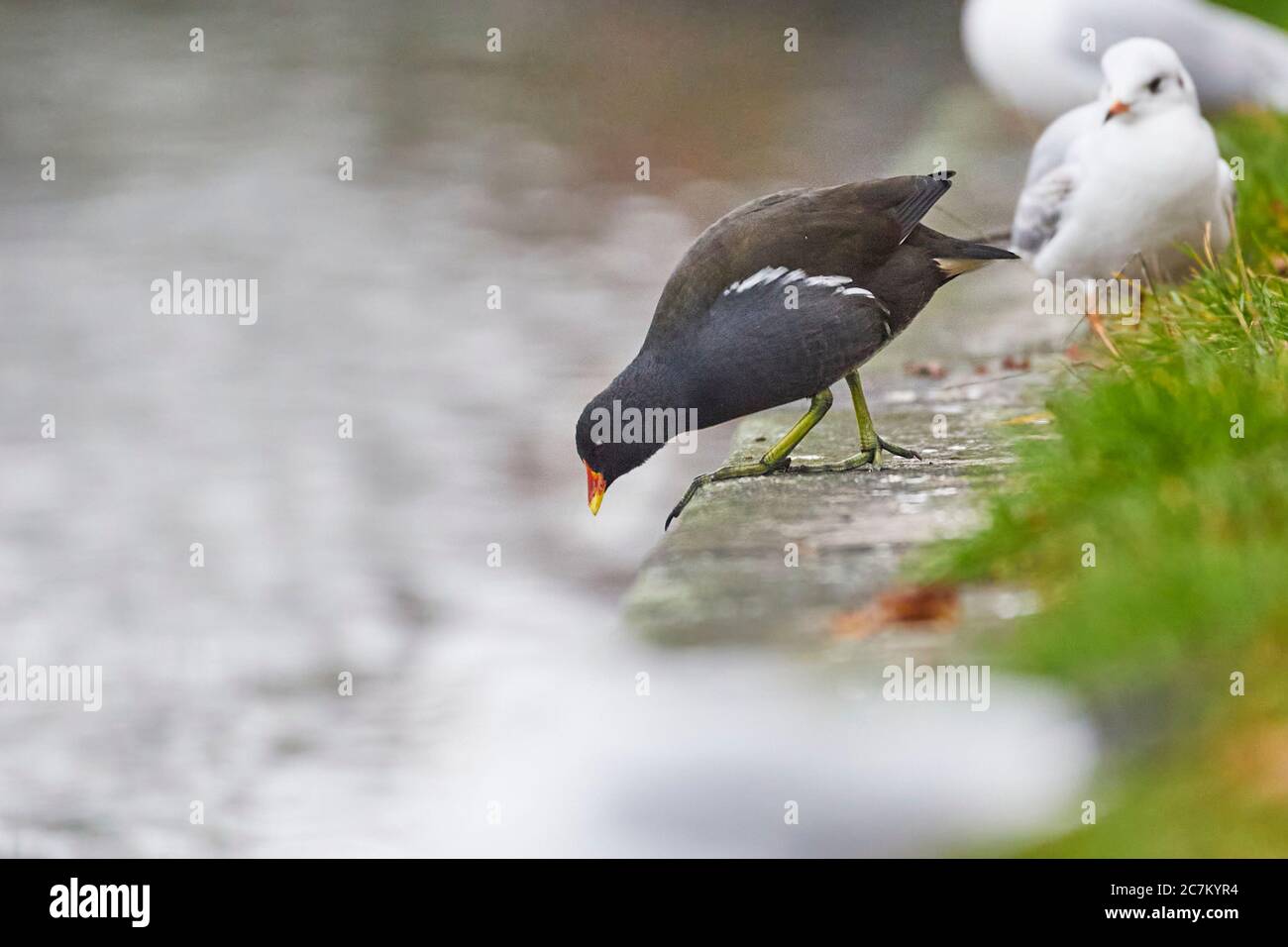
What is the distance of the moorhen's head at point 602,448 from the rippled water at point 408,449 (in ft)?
1.88

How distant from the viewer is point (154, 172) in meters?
9.53

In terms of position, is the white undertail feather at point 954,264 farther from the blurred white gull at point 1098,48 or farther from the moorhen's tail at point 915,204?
the blurred white gull at point 1098,48

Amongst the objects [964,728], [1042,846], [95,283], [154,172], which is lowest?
[1042,846]

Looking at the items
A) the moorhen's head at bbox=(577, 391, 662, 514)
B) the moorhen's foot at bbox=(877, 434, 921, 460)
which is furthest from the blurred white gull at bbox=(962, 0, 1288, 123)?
the moorhen's head at bbox=(577, 391, 662, 514)

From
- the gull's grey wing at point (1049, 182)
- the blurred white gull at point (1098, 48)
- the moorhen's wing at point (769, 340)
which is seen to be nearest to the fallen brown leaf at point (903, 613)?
the moorhen's wing at point (769, 340)

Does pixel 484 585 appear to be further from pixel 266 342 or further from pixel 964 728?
pixel 964 728

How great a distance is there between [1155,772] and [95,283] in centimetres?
676

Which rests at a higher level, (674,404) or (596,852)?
(674,404)

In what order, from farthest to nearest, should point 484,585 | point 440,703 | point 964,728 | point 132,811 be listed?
point 484,585 < point 440,703 < point 132,811 < point 964,728

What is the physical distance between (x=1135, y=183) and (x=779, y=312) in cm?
119

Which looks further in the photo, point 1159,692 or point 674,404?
point 674,404

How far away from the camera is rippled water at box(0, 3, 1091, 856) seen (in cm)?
252
